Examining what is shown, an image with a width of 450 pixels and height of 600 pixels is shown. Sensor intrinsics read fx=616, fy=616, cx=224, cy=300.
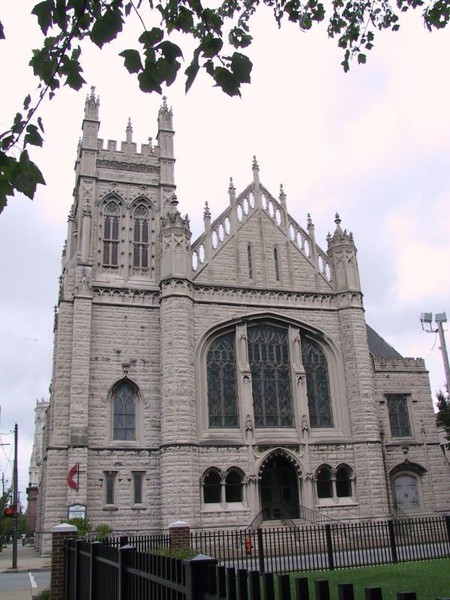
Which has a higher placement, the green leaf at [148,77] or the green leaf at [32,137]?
the green leaf at [148,77]

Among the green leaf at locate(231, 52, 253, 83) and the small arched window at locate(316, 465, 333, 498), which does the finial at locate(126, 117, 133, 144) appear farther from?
the green leaf at locate(231, 52, 253, 83)

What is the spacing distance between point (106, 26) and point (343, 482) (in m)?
26.7

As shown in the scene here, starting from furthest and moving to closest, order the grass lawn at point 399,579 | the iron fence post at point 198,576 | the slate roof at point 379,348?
1. the slate roof at point 379,348
2. the grass lawn at point 399,579
3. the iron fence post at point 198,576

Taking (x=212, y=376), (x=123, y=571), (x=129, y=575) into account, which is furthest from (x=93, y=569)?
(x=212, y=376)

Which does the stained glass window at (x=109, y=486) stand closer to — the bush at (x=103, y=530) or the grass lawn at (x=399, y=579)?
the bush at (x=103, y=530)

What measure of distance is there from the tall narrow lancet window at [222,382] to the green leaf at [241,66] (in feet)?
78.0

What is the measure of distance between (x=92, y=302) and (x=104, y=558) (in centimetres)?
2133

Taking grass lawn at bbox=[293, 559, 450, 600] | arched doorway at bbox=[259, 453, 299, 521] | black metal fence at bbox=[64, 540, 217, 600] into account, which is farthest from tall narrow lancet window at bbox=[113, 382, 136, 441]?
black metal fence at bbox=[64, 540, 217, 600]

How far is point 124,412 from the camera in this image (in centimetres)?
2717

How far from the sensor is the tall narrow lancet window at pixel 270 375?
28.6m

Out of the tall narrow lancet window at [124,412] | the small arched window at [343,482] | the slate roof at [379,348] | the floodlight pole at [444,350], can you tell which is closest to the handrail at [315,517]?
the small arched window at [343,482]

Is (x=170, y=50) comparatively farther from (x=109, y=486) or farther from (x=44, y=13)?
(x=109, y=486)

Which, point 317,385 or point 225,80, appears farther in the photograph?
point 317,385

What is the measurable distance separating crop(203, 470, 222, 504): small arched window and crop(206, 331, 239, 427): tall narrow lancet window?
2197 millimetres
